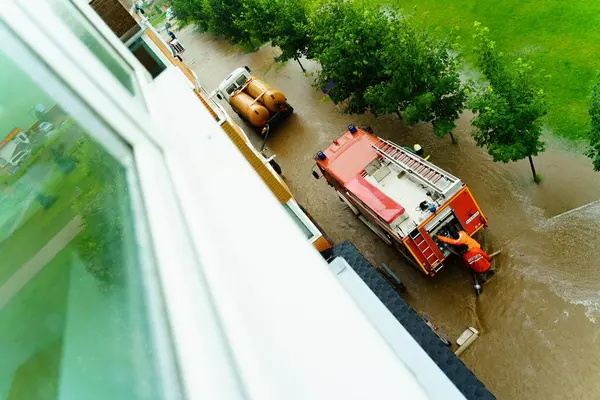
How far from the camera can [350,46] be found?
Result: 39.7 feet

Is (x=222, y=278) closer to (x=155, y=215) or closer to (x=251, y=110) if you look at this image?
(x=155, y=215)

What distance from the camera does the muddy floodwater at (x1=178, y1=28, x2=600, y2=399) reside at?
8.43 m

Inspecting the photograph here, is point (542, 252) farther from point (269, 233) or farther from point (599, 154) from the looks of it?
Answer: point (269, 233)

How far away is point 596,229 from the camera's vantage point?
9.52 m

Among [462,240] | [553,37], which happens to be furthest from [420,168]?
[553,37]

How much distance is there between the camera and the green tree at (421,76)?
10930 mm

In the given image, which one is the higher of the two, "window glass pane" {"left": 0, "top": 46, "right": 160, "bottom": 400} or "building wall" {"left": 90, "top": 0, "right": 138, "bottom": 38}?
"building wall" {"left": 90, "top": 0, "right": 138, "bottom": 38}

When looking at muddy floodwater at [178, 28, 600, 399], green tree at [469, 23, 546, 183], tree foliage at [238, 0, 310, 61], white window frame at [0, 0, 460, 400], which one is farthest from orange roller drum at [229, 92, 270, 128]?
white window frame at [0, 0, 460, 400]

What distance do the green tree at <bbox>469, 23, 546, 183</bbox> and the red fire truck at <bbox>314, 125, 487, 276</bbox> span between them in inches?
59.9

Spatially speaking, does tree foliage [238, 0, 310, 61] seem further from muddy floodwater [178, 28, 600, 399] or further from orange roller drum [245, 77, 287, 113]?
muddy floodwater [178, 28, 600, 399]

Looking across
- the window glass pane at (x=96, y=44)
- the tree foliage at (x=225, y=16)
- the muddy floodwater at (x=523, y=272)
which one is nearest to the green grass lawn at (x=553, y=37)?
the muddy floodwater at (x=523, y=272)

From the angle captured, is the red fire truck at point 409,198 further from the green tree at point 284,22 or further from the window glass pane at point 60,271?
the window glass pane at point 60,271

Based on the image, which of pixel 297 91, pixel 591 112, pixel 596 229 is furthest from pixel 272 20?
pixel 596 229

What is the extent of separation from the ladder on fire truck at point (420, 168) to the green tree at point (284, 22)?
6.71 metres
